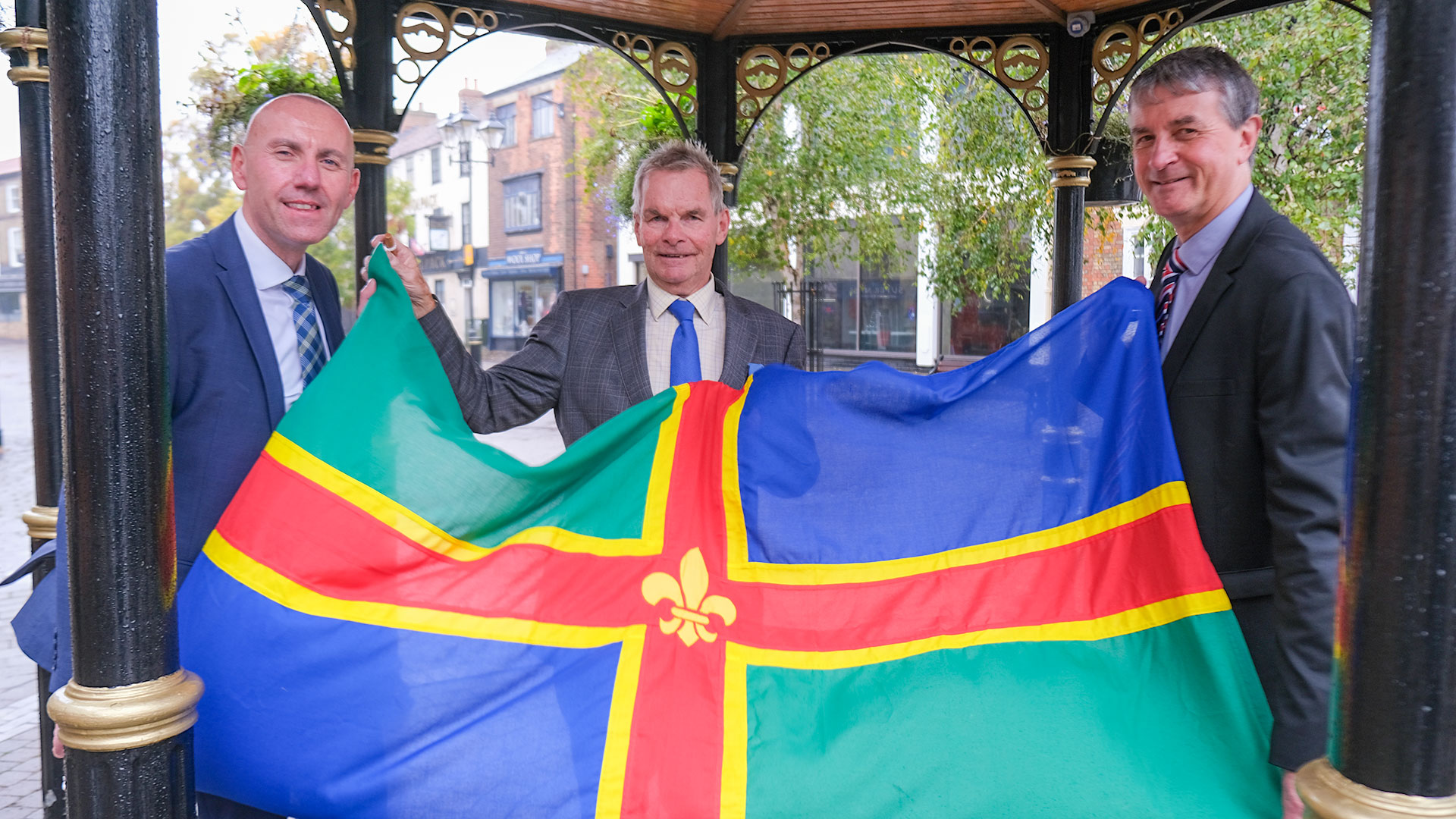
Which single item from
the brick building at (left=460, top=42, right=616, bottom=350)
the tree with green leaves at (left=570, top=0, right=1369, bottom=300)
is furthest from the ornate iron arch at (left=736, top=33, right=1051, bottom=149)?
the brick building at (left=460, top=42, right=616, bottom=350)

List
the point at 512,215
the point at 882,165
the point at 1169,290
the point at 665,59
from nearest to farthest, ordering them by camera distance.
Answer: the point at 1169,290 < the point at 665,59 < the point at 882,165 < the point at 512,215

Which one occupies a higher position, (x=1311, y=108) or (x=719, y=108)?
(x=1311, y=108)

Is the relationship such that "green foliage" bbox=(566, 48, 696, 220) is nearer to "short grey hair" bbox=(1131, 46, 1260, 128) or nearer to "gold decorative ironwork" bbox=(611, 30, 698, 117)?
"gold decorative ironwork" bbox=(611, 30, 698, 117)

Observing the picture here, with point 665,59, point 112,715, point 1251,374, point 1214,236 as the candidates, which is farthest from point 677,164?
point 665,59

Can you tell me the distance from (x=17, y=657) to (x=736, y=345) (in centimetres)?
492

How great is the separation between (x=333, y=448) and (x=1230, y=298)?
1826 mm

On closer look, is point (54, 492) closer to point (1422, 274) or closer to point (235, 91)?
point (235, 91)

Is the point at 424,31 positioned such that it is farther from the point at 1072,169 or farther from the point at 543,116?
the point at 543,116

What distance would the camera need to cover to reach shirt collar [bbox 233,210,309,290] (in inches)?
88.5

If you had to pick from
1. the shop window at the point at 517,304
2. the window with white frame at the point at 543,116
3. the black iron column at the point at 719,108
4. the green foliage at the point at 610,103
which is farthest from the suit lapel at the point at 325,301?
the shop window at the point at 517,304

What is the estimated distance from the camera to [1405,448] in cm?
115

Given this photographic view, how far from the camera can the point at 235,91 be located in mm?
4559

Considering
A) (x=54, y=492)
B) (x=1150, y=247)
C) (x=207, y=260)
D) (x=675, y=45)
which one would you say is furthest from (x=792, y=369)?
(x=1150, y=247)

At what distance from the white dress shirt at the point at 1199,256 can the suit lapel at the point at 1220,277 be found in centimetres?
2
